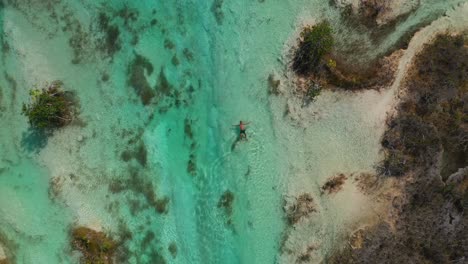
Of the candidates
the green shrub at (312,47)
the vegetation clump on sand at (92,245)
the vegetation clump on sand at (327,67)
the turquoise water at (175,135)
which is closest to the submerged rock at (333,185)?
the turquoise water at (175,135)

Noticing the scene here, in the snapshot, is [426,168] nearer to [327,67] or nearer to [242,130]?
[327,67]

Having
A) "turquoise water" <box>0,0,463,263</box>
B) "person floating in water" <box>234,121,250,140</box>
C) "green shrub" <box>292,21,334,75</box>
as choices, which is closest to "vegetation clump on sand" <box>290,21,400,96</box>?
"green shrub" <box>292,21,334,75</box>

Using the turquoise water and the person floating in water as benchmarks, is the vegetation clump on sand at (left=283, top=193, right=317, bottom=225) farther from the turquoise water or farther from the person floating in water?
the person floating in water

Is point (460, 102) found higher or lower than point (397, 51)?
lower

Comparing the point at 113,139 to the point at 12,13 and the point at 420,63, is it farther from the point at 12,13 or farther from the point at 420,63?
the point at 420,63

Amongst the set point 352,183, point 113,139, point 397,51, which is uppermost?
point 113,139

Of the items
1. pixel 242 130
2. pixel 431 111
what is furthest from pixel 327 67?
pixel 431 111

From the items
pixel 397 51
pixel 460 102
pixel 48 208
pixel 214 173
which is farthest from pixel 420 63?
pixel 48 208
